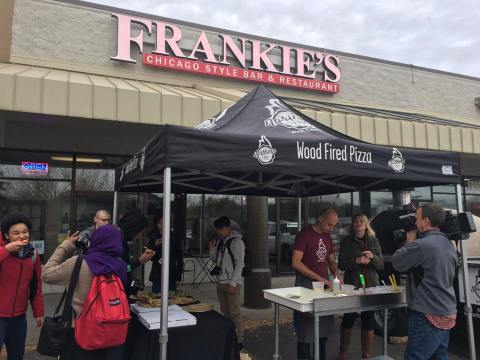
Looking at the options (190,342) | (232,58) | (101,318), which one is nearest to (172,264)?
(190,342)

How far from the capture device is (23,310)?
387 centimetres

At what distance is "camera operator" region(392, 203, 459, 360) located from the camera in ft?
11.6

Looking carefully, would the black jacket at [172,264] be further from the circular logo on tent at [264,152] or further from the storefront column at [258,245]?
the circular logo on tent at [264,152]

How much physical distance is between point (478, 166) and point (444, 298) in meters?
12.8

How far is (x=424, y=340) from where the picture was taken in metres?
3.56

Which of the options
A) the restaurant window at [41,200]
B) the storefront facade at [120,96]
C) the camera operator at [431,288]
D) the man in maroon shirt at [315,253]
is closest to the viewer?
the camera operator at [431,288]

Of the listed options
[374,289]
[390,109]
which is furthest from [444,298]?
[390,109]

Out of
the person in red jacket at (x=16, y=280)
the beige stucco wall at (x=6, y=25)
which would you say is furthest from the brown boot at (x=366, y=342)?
the beige stucco wall at (x=6, y=25)

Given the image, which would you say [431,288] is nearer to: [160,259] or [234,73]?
[160,259]

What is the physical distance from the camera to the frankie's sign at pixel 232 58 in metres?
9.81

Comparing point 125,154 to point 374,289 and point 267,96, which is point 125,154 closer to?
point 267,96

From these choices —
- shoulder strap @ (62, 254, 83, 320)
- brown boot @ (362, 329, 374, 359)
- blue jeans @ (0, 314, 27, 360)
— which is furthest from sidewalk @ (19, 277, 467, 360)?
shoulder strap @ (62, 254, 83, 320)

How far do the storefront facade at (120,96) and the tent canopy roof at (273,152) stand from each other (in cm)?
221

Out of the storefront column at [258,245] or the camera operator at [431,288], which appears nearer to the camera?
the camera operator at [431,288]
